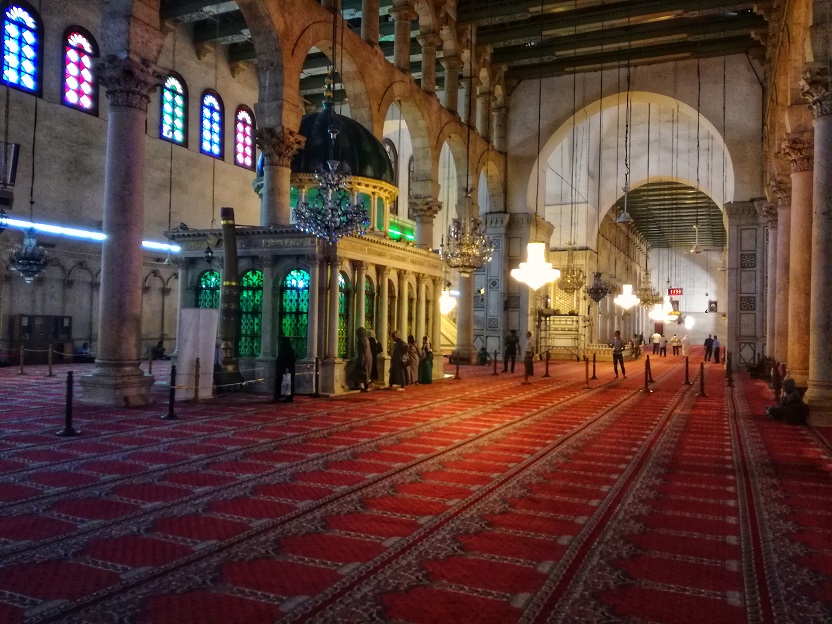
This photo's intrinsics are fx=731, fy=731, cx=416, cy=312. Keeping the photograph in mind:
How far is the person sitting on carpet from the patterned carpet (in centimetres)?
60

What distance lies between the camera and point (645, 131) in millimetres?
24812

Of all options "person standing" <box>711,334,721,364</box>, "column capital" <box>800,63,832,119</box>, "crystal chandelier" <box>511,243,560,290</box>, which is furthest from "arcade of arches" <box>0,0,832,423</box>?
"person standing" <box>711,334,721,364</box>

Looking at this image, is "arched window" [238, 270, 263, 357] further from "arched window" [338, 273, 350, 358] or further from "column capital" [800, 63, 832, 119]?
"column capital" [800, 63, 832, 119]

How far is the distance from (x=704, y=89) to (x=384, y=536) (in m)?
18.4

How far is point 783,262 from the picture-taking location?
43.2 feet

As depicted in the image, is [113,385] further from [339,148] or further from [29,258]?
[29,258]

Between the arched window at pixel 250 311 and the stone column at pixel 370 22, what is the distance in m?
6.06

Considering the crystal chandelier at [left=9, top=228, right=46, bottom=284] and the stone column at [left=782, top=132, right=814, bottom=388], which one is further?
the crystal chandelier at [left=9, top=228, right=46, bottom=284]

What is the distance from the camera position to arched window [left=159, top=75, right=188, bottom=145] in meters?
19.5

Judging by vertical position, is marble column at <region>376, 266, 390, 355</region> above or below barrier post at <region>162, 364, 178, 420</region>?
above

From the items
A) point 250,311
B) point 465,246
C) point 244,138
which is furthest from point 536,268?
point 244,138

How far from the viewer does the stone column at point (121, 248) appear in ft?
28.3

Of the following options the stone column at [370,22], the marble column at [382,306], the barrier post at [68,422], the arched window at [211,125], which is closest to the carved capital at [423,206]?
the stone column at [370,22]

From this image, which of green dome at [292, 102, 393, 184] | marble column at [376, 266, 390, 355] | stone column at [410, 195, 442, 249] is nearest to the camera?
marble column at [376, 266, 390, 355]
